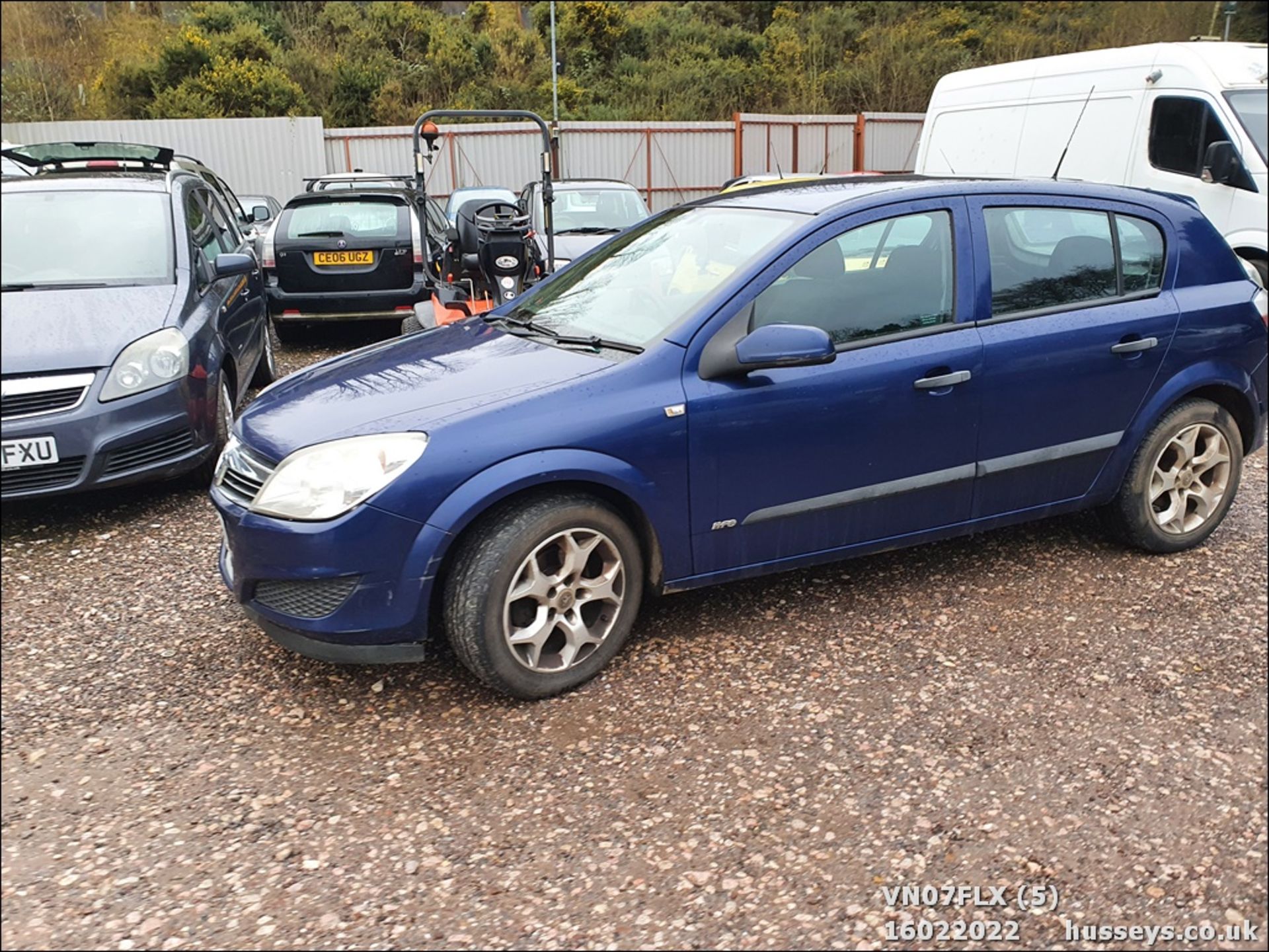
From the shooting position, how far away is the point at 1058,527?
4715 mm

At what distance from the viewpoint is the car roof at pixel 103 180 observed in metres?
4.96

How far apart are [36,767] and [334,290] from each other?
6950mm

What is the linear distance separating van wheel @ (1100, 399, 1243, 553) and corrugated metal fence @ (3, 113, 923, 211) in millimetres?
16711

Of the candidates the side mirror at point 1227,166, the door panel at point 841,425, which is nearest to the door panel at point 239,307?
the door panel at point 841,425

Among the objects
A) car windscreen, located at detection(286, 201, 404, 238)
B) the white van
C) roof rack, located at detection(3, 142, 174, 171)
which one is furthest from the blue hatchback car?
car windscreen, located at detection(286, 201, 404, 238)

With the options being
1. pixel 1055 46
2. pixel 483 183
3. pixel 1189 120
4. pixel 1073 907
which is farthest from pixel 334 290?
pixel 1055 46

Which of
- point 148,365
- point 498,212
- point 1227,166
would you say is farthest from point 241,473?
point 1227,166

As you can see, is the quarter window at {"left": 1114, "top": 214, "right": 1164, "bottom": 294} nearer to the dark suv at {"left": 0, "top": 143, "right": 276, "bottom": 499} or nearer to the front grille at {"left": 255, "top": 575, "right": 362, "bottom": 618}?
the front grille at {"left": 255, "top": 575, "right": 362, "bottom": 618}

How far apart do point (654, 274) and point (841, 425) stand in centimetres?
92

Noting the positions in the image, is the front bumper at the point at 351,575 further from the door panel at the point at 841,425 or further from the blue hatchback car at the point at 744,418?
the door panel at the point at 841,425

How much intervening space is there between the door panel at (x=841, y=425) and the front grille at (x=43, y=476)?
2.57 m

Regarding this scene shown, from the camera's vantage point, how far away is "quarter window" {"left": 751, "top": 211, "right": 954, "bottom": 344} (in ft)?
11.6

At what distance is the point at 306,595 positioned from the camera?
3.04 metres

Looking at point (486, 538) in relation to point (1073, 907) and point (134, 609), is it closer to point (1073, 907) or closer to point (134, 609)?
point (134, 609)
